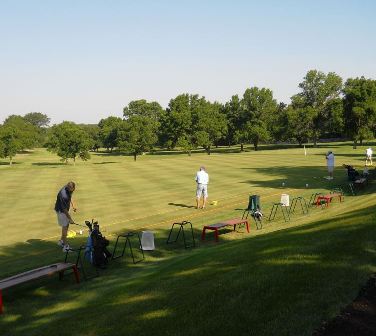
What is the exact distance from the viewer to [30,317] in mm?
10117

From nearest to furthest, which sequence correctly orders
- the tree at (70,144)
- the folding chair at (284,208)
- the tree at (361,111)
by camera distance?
the folding chair at (284,208)
the tree at (361,111)
the tree at (70,144)

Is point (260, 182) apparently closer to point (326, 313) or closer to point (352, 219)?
point (352, 219)

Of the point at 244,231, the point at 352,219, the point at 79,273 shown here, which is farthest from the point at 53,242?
the point at 352,219

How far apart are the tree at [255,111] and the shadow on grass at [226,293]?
325ft

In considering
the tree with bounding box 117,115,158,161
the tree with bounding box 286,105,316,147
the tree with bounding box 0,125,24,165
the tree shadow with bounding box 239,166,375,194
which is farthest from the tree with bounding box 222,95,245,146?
the tree shadow with bounding box 239,166,375,194

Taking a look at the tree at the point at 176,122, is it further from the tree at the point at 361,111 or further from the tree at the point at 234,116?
the tree at the point at 361,111

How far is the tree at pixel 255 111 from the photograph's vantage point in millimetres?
110812

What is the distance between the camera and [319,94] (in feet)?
364

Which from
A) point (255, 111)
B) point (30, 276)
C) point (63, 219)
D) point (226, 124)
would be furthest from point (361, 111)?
point (30, 276)

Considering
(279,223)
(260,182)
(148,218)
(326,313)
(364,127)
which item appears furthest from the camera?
(364,127)

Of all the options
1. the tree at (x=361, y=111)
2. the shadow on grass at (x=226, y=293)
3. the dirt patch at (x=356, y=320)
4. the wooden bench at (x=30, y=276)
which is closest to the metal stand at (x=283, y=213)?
the shadow on grass at (x=226, y=293)

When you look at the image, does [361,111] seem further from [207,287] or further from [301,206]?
[207,287]

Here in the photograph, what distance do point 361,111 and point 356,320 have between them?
7692 centimetres

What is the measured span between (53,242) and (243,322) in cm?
1228
